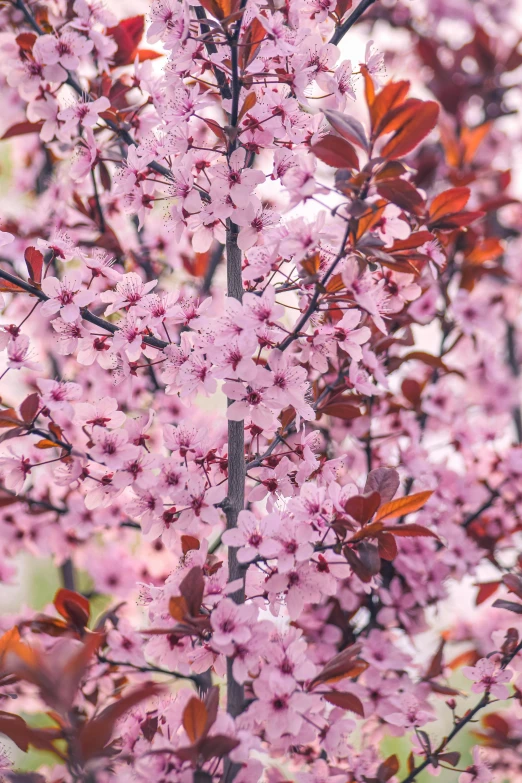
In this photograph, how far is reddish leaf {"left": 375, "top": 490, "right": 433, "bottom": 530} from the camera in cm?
97

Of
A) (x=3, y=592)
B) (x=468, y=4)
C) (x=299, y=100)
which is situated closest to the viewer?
(x=299, y=100)

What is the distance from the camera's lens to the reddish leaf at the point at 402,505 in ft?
3.20

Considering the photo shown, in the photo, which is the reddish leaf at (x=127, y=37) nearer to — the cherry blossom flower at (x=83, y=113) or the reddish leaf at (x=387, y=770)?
the cherry blossom flower at (x=83, y=113)

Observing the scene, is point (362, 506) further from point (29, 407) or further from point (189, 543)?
point (29, 407)

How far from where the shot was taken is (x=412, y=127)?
92 centimetres

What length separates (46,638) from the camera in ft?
4.66

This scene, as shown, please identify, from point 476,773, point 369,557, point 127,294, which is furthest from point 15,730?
point 476,773

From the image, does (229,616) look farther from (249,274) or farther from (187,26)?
(187,26)

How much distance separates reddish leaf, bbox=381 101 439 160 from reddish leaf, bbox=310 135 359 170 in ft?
0.16

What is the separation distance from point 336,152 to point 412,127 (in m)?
0.11

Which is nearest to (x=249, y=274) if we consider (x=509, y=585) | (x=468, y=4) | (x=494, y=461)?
(x=509, y=585)

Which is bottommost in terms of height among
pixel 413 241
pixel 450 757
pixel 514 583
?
pixel 450 757

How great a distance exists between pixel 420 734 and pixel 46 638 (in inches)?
29.6

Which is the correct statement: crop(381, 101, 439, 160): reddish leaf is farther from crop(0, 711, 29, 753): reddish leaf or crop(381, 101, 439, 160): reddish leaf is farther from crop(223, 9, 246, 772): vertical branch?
crop(0, 711, 29, 753): reddish leaf
